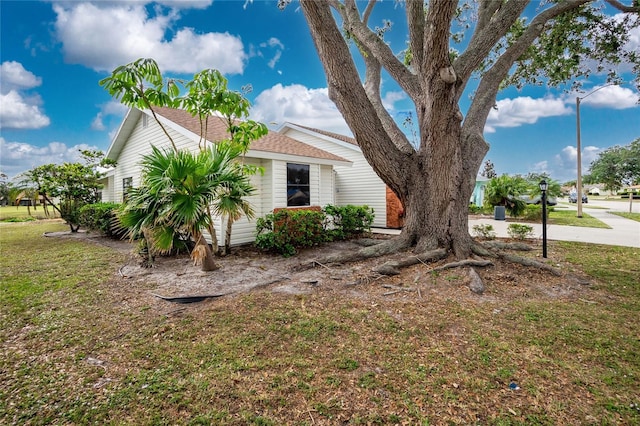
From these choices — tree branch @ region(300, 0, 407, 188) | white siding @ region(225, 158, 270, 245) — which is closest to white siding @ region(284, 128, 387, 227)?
white siding @ region(225, 158, 270, 245)

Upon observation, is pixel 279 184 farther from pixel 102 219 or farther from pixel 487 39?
pixel 102 219

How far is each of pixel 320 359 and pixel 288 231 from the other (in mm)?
5209

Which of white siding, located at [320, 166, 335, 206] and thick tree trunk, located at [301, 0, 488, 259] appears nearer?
thick tree trunk, located at [301, 0, 488, 259]

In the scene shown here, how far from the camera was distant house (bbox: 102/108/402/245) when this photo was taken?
9117 millimetres

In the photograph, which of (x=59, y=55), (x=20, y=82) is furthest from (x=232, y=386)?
(x=20, y=82)

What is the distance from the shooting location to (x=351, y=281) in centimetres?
522

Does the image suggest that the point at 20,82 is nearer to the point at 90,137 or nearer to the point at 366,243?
the point at 90,137

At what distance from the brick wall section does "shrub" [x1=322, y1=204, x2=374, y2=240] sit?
3.27 meters

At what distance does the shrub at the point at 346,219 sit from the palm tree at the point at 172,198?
4.37m

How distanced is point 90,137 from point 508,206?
2284 centimetres

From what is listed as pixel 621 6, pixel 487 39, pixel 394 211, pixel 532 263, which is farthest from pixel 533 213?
pixel 487 39

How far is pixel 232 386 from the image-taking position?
7.95ft

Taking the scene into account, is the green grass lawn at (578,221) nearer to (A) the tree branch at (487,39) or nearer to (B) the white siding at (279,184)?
(A) the tree branch at (487,39)

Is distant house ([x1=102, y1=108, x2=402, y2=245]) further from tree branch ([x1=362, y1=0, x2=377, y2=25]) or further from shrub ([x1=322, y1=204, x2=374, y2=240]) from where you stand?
tree branch ([x1=362, y1=0, x2=377, y2=25])
